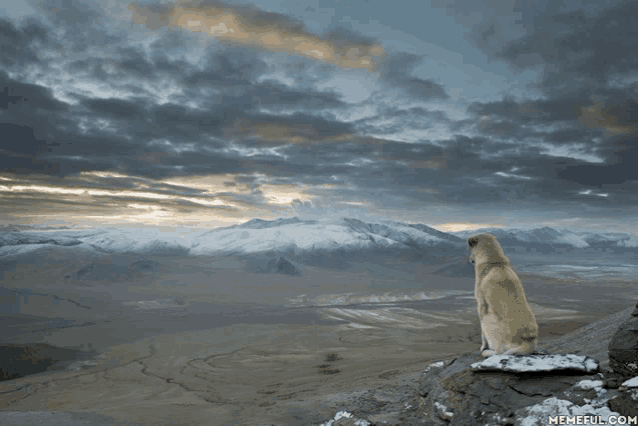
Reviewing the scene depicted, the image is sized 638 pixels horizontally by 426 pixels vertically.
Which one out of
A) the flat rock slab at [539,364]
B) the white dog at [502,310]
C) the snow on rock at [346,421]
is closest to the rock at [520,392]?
Result: the flat rock slab at [539,364]

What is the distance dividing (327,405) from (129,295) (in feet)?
608

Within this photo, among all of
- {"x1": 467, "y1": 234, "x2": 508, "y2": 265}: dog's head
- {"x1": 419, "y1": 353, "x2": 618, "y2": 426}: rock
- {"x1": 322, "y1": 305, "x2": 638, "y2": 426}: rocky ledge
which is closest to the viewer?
{"x1": 322, "y1": 305, "x2": 638, "y2": 426}: rocky ledge

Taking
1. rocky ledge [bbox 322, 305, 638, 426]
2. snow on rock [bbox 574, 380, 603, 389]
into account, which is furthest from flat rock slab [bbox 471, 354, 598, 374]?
snow on rock [bbox 574, 380, 603, 389]

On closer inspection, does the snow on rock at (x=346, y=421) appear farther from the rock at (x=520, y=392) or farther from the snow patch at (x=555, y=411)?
the snow patch at (x=555, y=411)

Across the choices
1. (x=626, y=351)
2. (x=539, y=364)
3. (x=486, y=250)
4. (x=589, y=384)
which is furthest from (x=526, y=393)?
(x=486, y=250)

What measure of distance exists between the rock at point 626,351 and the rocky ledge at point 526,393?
0.01 m

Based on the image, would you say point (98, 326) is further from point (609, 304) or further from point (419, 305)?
point (609, 304)

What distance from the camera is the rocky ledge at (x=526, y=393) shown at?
5590mm

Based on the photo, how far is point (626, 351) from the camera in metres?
5.99

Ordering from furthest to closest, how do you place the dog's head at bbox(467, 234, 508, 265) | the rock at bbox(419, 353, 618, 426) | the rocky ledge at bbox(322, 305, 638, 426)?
1. the dog's head at bbox(467, 234, 508, 265)
2. the rock at bbox(419, 353, 618, 426)
3. the rocky ledge at bbox(322, 305, 638, 426)

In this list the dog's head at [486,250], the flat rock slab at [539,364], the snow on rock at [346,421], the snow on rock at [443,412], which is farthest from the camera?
the dog's head at [486,250]

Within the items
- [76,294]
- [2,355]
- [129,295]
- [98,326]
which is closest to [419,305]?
[98,326]

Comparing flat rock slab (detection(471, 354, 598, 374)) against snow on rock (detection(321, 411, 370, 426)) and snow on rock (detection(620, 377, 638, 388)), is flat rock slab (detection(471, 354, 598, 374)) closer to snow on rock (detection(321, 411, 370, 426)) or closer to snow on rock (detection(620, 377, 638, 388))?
snow on rock (detection(620, 377, 638, 388))

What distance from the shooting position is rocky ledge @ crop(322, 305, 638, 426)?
5590 millimetres
